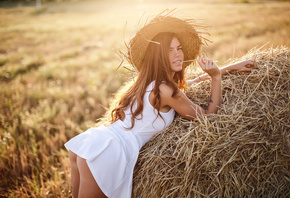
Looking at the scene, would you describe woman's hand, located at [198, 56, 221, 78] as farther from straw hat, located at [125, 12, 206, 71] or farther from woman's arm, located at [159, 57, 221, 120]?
straw hat, located at [125, 12, 206, 71]

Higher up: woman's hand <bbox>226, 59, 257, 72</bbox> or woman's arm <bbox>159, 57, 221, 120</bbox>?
A: woman's hand <bbox>226, 59, 257, 72</bbox>

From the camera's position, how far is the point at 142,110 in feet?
7.52

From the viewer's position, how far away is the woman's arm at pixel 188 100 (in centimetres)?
218

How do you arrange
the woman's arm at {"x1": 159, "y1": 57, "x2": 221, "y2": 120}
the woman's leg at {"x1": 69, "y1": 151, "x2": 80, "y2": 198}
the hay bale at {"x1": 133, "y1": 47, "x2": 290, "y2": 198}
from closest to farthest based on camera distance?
the hay bale at {"x1": 133, "y1": 47, "x2": 290, "y2": 198}
the woman's arm at {"x1": 159, "y1": 57, "x2": 221, "y2": 120}
the woman's leg at {"x1": 69, "y1": 151, "x2": 80, "y2": 198}

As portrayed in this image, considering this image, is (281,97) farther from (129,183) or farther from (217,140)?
(129,183)

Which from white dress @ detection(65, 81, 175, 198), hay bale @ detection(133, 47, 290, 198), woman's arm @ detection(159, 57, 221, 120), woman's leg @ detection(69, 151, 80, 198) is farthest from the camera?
woman's leg @ detection(69, 151, 80, 198)

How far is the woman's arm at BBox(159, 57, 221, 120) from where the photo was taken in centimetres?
218

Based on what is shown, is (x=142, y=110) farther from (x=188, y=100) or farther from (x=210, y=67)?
(x=210, y=67)

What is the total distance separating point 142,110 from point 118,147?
0.47 m

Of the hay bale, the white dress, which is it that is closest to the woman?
the white dress

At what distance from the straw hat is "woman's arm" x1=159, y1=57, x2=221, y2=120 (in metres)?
0.37

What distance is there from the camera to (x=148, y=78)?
2350mm

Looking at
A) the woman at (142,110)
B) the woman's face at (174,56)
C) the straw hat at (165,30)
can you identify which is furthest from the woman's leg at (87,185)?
the woman's face at (174,56)

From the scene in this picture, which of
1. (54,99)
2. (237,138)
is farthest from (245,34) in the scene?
(237,138)
